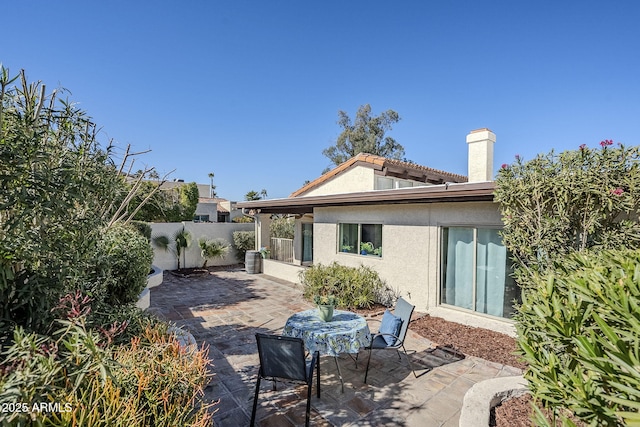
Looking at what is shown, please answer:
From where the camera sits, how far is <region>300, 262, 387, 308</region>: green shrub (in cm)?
946

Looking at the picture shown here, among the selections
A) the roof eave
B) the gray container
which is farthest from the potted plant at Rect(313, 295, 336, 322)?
the gray container

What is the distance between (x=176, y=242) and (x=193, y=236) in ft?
4.00

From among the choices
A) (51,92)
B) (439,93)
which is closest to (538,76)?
(439,93)

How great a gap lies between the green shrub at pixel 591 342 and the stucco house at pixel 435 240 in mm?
4379

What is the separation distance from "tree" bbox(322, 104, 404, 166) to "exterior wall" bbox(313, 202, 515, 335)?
22.5 metres

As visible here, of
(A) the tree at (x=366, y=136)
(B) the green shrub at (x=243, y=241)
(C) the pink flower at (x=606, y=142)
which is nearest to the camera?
(C) the pink flower at (x=606, y=142)

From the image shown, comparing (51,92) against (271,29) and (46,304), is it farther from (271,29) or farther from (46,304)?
(271,29)

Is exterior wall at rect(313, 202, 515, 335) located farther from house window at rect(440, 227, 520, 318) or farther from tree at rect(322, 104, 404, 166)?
tree at rect(322, 104, 404, 166)

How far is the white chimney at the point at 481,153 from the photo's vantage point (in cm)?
1006

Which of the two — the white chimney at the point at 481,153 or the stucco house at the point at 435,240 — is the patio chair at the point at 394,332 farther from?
the white chimney at the point at 481,153

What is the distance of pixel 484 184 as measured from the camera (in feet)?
23.1

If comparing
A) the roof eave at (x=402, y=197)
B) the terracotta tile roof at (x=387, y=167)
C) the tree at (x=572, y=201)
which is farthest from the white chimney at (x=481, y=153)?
the terracotta tile roof at (x=387, y=167)

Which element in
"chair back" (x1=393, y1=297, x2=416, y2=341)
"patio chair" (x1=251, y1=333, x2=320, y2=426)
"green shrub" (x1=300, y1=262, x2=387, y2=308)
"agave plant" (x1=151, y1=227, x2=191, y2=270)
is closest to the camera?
"patio chair" (x1=251, y1=333, x2=320, y2=426)

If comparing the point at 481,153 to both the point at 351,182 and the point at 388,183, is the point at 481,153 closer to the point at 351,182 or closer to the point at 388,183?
the point at 388,183
